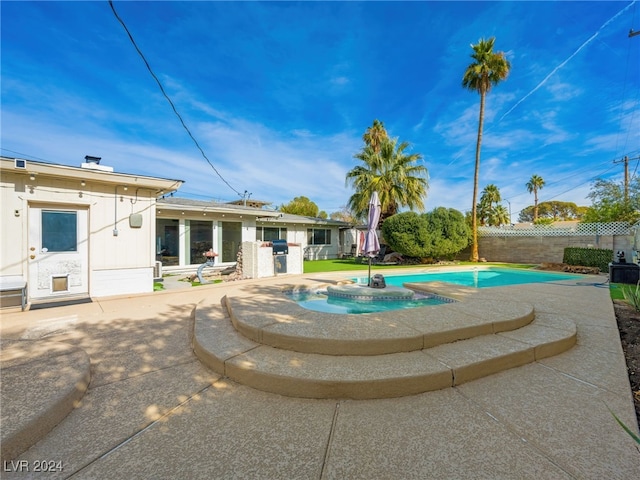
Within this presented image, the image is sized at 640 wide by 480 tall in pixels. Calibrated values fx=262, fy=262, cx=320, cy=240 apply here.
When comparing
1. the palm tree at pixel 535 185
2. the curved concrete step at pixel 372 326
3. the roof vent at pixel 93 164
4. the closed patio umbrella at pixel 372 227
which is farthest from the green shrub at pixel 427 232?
→ the palm tree at pixel 535 185

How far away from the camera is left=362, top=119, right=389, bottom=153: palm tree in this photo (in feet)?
64.1

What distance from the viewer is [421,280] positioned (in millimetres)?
10328

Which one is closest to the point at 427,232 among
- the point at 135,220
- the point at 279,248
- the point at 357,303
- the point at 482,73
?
the point at 279,248

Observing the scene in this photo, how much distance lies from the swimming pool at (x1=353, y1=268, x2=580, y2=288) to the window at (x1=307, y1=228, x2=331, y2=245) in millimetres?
8030

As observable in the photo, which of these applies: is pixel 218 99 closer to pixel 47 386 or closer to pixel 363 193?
pixel 363 193

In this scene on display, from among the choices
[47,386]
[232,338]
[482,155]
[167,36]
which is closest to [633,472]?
[232,338]

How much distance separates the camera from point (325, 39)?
9.78 m

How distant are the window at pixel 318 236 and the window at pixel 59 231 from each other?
12.6 metres

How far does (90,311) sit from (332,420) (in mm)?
5627

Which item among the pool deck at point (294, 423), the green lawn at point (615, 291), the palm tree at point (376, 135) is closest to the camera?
the pool deck at point (294, 423)

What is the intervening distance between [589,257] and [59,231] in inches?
803

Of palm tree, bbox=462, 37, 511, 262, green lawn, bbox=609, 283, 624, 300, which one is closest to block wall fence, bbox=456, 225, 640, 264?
palm tree, bbox=462, 37, 511, 262

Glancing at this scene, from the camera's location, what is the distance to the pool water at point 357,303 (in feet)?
19.4
